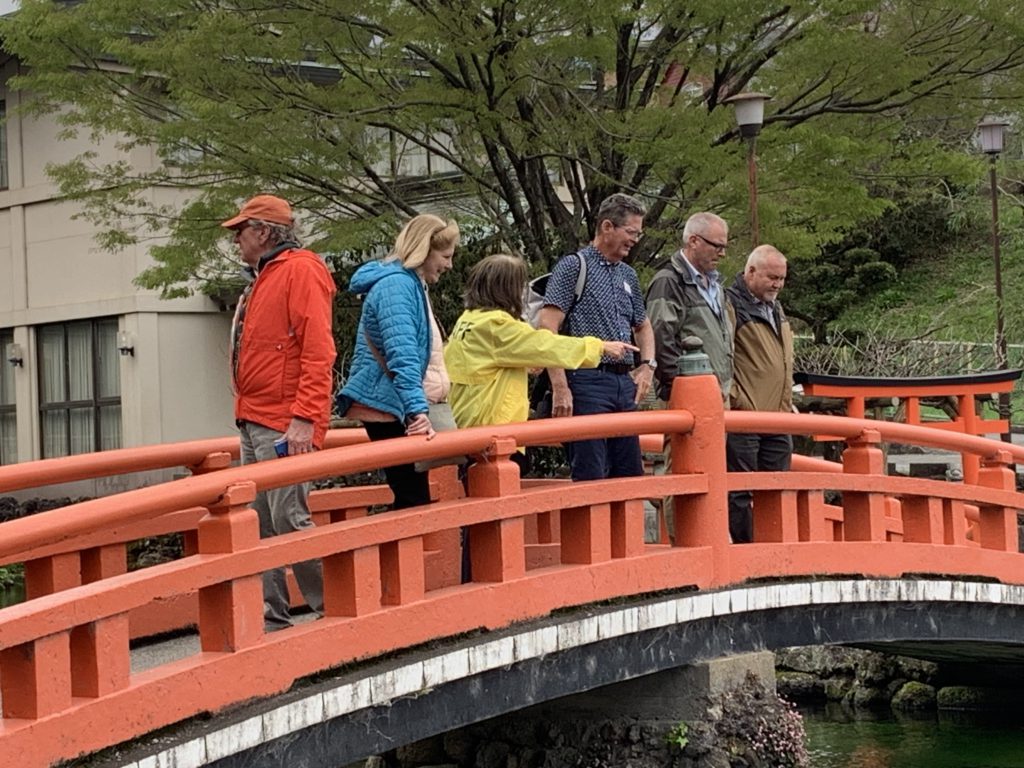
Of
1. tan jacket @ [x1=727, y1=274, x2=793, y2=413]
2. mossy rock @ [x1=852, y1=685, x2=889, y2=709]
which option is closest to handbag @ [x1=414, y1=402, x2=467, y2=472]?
tan jacket @ [x1=727, y1=274, x2=793, y2=413]

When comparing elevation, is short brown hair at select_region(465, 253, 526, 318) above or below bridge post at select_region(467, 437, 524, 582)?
above

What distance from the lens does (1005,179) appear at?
26.8m

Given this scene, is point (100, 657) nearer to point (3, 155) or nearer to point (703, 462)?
point (703, 462)

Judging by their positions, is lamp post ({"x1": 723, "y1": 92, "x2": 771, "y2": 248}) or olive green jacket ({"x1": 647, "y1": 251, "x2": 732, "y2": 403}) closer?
olive green jacket ({"x1": 647, "y1": 251, "x2": 732, "y2": 403})

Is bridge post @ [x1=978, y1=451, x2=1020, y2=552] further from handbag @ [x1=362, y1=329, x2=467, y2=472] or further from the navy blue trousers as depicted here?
handbag @ [x1=362, y1=329, x2=467, y2=472]

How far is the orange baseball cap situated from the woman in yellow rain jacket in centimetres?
93

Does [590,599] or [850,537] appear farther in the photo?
[850,537]

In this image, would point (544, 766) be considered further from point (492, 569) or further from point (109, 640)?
point (109, 640)

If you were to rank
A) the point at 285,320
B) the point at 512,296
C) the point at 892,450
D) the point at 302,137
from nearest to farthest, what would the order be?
the point at 285,320
the point at 512,296
the point at 302,137
the point at 892,450

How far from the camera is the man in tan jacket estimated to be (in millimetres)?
7715

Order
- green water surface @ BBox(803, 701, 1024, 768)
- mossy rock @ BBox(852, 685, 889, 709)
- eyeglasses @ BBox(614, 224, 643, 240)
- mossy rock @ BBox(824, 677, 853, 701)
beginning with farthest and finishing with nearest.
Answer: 1. mossy rock @ BBox(824, 677, 853, 701)
2. mossy rock @ BBox(852, 685, 889, 709)
3. green water surface @ BBox(803, 701, 1024, 768)
4. eyeglasses @ BBox(614, 224, 643, 240)

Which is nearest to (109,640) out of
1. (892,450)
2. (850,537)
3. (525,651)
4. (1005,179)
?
(525,651)

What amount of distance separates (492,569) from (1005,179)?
2261cm

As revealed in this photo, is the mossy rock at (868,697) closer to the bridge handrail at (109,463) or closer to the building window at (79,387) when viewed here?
the bridge handrail at (109,463)
